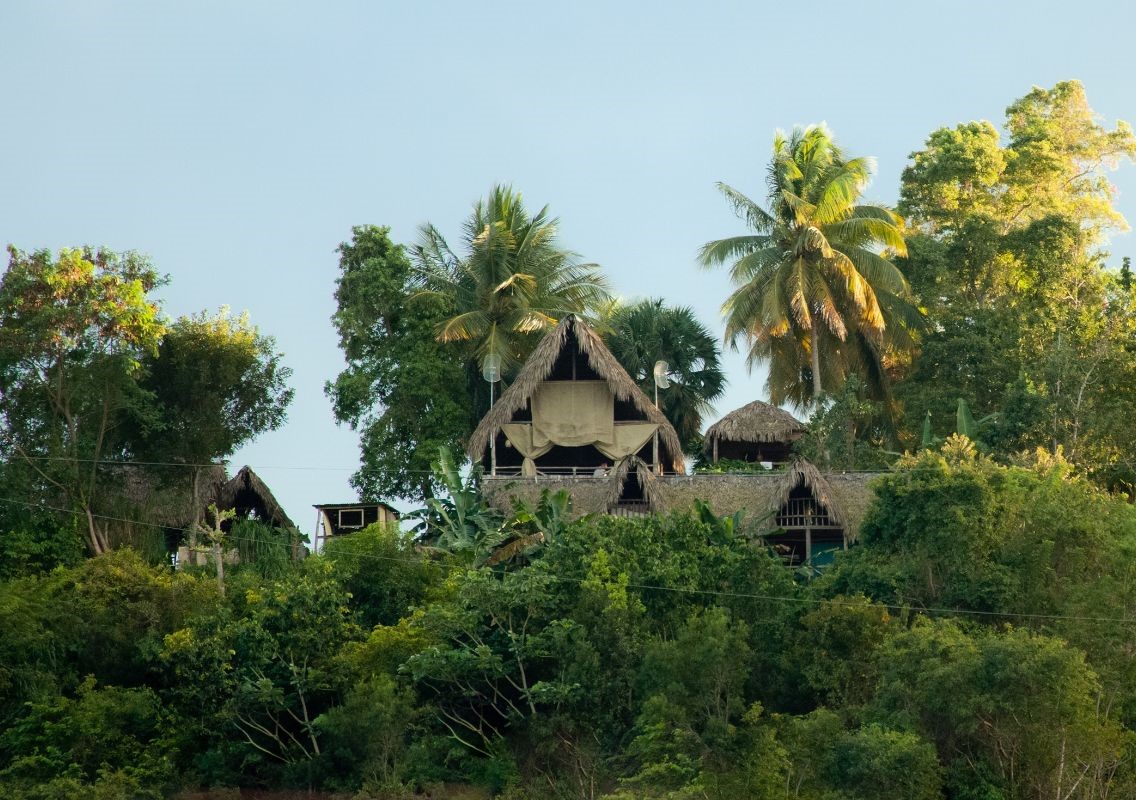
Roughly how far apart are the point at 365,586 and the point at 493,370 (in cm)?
678

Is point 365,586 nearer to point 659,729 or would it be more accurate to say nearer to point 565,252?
point 659,729

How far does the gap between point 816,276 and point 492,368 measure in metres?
6.17

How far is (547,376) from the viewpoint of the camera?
29953mm

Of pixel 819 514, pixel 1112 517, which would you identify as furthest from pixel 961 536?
pixel 819 514

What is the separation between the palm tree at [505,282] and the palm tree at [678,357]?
34.7 inches

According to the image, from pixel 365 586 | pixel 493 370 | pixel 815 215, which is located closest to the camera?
pixel 365 586

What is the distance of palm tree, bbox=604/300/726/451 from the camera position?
3438cm

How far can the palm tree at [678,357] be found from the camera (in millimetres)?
34375

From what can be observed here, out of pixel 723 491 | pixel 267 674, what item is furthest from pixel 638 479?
pixel 267 674

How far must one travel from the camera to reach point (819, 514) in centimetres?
2739

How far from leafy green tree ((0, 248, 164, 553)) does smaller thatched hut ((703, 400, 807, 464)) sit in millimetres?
9246

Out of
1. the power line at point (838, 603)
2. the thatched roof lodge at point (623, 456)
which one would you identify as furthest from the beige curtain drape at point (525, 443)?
the power line at point (838, 603)

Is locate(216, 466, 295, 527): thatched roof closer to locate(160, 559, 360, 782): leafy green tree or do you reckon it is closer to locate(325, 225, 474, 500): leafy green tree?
locate(325, 225, 474, 500): leafy green tree

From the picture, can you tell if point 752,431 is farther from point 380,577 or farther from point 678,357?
point 380,577
